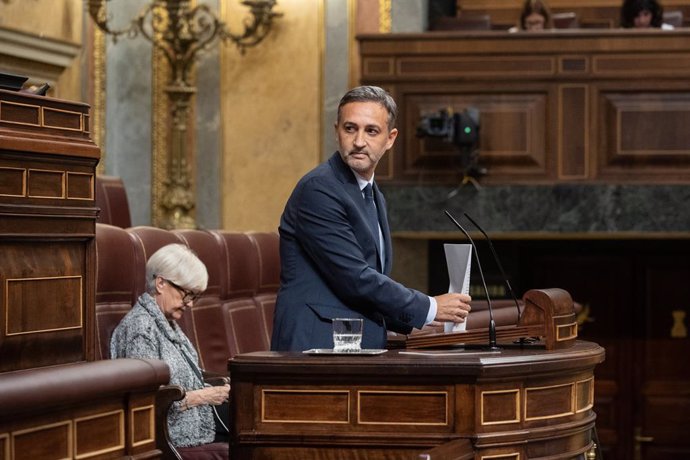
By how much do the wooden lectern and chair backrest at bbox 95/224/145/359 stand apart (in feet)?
3.85

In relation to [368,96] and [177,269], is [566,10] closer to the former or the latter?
[177,269]

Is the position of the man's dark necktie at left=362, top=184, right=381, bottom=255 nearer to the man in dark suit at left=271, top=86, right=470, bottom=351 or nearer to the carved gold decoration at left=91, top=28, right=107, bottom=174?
the man in dark suit at left=271, top=86, right=470, bottom=351

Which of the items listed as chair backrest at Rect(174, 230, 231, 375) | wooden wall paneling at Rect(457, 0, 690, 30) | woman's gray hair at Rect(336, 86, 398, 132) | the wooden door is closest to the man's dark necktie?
woman's gray hair at Rect(336, 86, 398, 132)

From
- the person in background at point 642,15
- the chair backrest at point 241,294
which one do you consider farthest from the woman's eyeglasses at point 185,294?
the person in background at point 642,15

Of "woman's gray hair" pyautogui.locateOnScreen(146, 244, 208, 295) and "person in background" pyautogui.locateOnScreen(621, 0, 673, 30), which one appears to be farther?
"person in background" pyautogui.locateOnScreen(621, 0, 673, 30)

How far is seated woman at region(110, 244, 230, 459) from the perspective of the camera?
3.71m

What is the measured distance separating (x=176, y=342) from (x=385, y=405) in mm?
1161

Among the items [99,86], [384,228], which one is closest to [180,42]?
[99,86]

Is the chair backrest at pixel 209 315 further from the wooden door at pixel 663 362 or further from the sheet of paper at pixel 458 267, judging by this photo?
the wooden door at pixel 663 362

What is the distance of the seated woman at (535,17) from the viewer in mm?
7691

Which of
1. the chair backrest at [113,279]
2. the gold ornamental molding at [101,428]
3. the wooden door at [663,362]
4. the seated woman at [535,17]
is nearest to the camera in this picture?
the gold ornamental molding at [101,428]

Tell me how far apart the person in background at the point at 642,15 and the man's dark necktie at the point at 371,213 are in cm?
456

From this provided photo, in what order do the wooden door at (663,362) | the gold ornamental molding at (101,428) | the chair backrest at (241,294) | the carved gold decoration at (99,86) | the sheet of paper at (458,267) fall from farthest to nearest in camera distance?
the wooden door at (663,362)
the carved gold decoration at (99,86)
the chair backrest at (241,294)
the sheet of paper at (458,267)
the gold ornamental molding at (101,428)

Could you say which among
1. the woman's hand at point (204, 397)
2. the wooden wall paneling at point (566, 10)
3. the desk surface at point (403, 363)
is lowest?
the woman's hand at point (204, 397)
